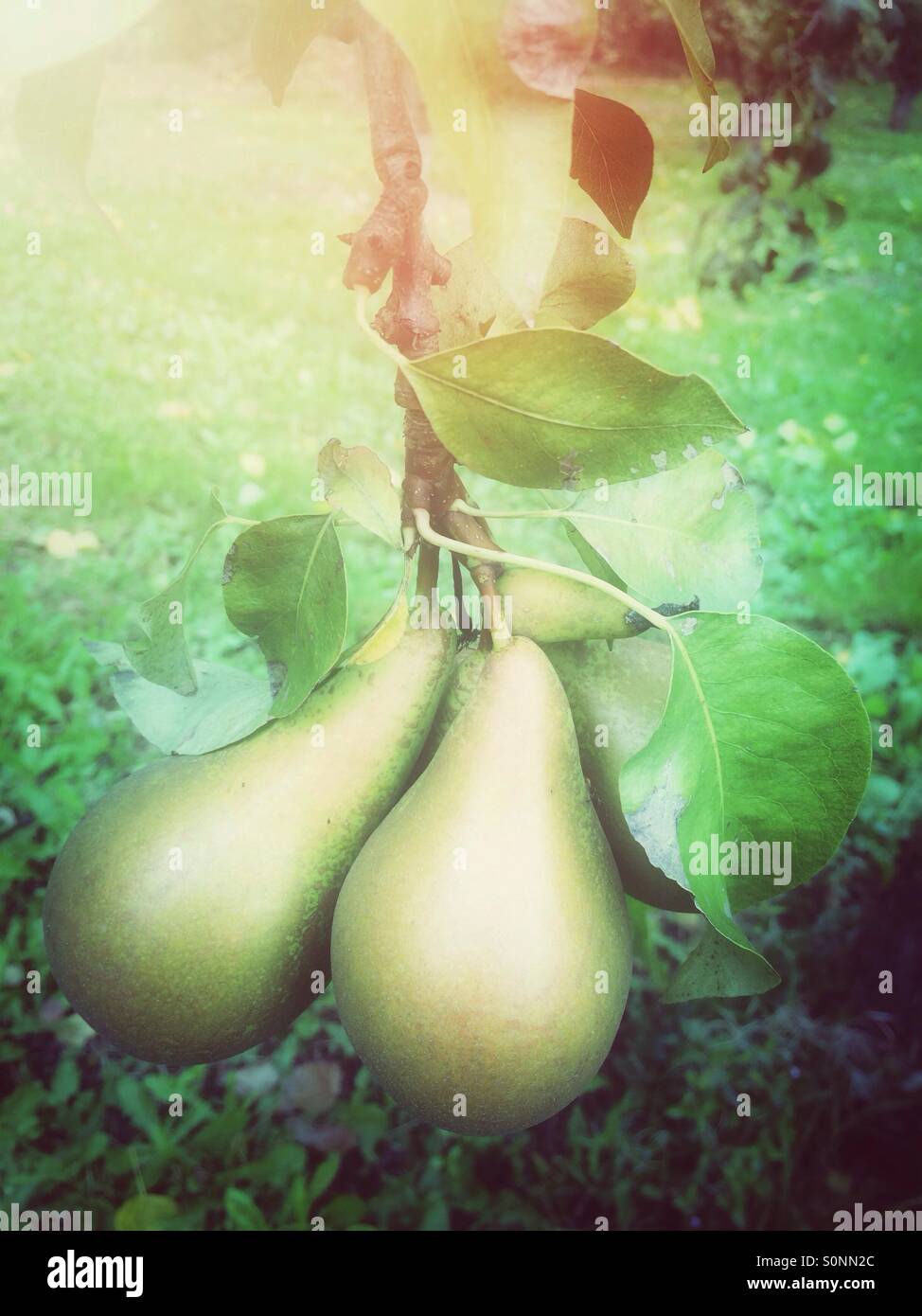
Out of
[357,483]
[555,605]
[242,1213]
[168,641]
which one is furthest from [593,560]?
[242,1213]

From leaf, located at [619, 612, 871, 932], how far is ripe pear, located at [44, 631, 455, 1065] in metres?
0.16

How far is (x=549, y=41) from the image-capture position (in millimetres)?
386

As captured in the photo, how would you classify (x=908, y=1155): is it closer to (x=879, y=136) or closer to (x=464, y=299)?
(x=464, y=299)

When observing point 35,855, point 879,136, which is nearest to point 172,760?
point 35,855

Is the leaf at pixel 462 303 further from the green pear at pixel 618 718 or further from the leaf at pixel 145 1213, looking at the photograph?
the leaf at pixel 145 1213

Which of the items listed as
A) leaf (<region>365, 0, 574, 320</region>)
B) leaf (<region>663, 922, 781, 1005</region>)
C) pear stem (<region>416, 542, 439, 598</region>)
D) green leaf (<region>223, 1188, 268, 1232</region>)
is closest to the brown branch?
pear stem (<region>416, 542, 439, 598</region>)

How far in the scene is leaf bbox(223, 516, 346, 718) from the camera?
55cm

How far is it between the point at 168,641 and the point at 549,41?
0.37 m

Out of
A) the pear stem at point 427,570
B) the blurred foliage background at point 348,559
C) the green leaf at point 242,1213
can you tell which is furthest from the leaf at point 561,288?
the green leaf at point 242,1213

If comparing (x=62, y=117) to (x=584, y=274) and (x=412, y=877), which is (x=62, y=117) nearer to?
(x=584, y=274)

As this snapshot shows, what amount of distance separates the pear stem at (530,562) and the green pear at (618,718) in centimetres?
7

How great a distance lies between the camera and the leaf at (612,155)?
1.91 ft

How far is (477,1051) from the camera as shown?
1.68 feet

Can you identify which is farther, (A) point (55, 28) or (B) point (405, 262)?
(B) point (405, 262)
